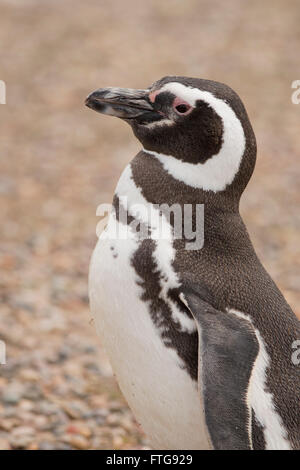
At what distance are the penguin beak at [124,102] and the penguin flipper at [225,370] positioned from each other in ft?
2.16

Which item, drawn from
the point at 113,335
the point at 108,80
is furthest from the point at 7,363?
the point at 108,80

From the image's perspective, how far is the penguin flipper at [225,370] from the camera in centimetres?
206

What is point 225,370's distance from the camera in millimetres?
2123

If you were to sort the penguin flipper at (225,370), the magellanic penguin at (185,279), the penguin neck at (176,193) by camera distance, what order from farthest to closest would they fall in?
the penguin neck at (176,193) < the magellanic penguin at (185,279) < the penguin flipper at (225,370)

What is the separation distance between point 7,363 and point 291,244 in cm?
267

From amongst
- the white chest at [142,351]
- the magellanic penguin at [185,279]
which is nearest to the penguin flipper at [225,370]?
the magellanic penguin at [185,279]

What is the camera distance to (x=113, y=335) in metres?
2.45

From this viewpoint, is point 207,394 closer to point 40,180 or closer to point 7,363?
point 7,363

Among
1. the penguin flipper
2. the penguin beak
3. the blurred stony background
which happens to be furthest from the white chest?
the blurred stony background

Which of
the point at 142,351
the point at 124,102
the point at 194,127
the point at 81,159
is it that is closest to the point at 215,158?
the point at 194,127

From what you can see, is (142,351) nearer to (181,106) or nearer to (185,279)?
(185,279)

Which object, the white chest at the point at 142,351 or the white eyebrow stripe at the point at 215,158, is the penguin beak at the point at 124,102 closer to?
the white eyebrow stripe at the point at 215,158

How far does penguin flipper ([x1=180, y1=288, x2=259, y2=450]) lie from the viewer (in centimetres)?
206

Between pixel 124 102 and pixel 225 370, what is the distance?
3.14 feet
